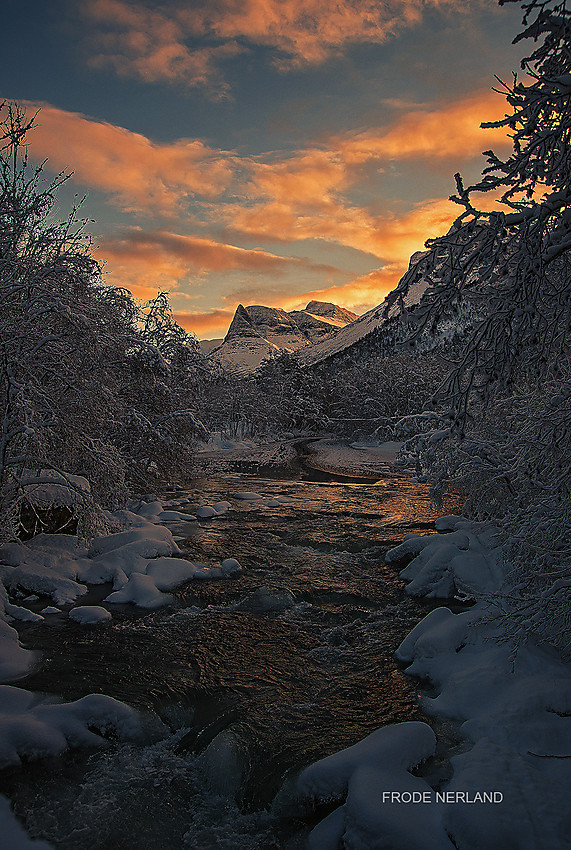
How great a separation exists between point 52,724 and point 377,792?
3688mm

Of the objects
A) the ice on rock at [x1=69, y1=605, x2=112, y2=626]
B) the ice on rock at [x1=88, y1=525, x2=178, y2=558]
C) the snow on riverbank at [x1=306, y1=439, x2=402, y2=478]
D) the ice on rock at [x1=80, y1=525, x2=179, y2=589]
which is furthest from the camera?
the snow on riverbank at [x1=306, y1=439, x2=402, y2=478]

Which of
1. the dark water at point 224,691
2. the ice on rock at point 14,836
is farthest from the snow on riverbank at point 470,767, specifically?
the ice on rock at point 14,836

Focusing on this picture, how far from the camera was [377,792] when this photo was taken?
168 inches

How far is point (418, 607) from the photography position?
29.8 feet

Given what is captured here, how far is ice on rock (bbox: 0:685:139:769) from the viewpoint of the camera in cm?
495

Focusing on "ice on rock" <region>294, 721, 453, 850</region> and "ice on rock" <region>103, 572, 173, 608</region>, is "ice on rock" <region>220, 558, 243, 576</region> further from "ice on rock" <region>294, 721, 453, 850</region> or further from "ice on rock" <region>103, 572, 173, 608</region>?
"ice on rock" <region>294, 721, 453, 850</region>

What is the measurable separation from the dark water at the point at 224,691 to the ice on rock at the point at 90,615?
0.85 ft

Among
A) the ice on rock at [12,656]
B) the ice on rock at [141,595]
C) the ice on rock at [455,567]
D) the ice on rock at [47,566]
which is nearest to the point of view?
the ice on rock at [12,656]

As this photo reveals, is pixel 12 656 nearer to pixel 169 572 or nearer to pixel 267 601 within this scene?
pixel 169 572

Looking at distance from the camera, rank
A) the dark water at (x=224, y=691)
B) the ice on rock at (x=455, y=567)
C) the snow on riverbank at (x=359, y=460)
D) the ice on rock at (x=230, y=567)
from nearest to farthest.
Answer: the dark water at (x=224, y=691) < the ice on rock at (x=455, y=567) < the ice on rock at (x=230, y=567) < the snow on riverbank at (x=359, y=460)

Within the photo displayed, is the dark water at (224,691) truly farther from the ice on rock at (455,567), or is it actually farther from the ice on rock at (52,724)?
the ice on rock at (455,567)

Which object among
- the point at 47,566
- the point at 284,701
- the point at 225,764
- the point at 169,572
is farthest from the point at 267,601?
the point at 47,566

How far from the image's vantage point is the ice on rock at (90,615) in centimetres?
846

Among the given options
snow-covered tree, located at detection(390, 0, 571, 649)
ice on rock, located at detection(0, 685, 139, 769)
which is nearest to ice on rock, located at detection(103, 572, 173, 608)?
ice on rock, located at detection(0, 685, 139, 769)
